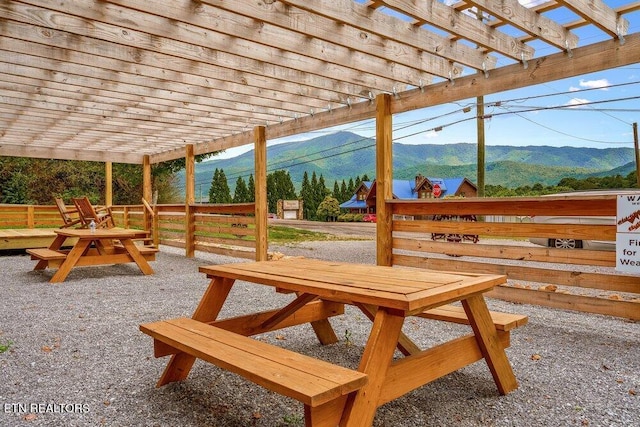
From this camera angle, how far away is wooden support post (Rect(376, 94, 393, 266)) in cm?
511

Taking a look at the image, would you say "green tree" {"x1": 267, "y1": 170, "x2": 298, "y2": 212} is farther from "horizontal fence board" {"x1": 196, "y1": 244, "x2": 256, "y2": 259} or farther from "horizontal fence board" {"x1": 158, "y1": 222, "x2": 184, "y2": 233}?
"horizontal fence board" {"x1": 196, "y1": 244, "x2": 256, "y2": 259}

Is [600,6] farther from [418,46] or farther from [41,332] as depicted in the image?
[41,332]

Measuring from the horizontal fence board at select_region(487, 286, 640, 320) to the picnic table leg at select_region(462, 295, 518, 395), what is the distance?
6.29 feet

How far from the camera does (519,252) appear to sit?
13.9 ft

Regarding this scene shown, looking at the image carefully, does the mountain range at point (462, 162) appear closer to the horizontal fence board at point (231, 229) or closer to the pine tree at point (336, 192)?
the pine tree at point (336, 192)

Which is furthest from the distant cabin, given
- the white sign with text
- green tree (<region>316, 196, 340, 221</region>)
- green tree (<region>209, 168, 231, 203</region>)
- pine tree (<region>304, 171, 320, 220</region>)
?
the white sign with text

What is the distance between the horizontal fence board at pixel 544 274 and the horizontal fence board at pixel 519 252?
0.32 ft

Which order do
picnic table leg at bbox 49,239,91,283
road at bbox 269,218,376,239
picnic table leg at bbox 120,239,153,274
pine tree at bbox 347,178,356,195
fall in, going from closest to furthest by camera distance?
picnic table leg at bbox 49,239,91,283 → picnic table leg at bbox 120,239,153,274 → road at bbox 269,218,376,239 → pine tree at bbox 347,178,356,195

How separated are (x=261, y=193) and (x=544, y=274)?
4.39 m

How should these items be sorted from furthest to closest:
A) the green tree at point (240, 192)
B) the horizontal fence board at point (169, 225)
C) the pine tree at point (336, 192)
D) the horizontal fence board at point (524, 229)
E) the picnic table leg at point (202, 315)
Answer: the green tree at point (240, 192) < the pine tree at point (336, 192) < the horizontal fence board at point (169, 225) < the horizontal fence board at point (524, 229) < the picnic table leg at point (202, 315)

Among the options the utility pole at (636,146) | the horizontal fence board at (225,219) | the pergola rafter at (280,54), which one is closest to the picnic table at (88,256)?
the horizontal fence board at (225,219)

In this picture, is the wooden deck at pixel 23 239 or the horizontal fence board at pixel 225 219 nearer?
the horizontal fence board at pixel 225 219

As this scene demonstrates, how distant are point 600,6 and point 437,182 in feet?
65.7

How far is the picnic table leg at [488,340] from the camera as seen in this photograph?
2.07m
